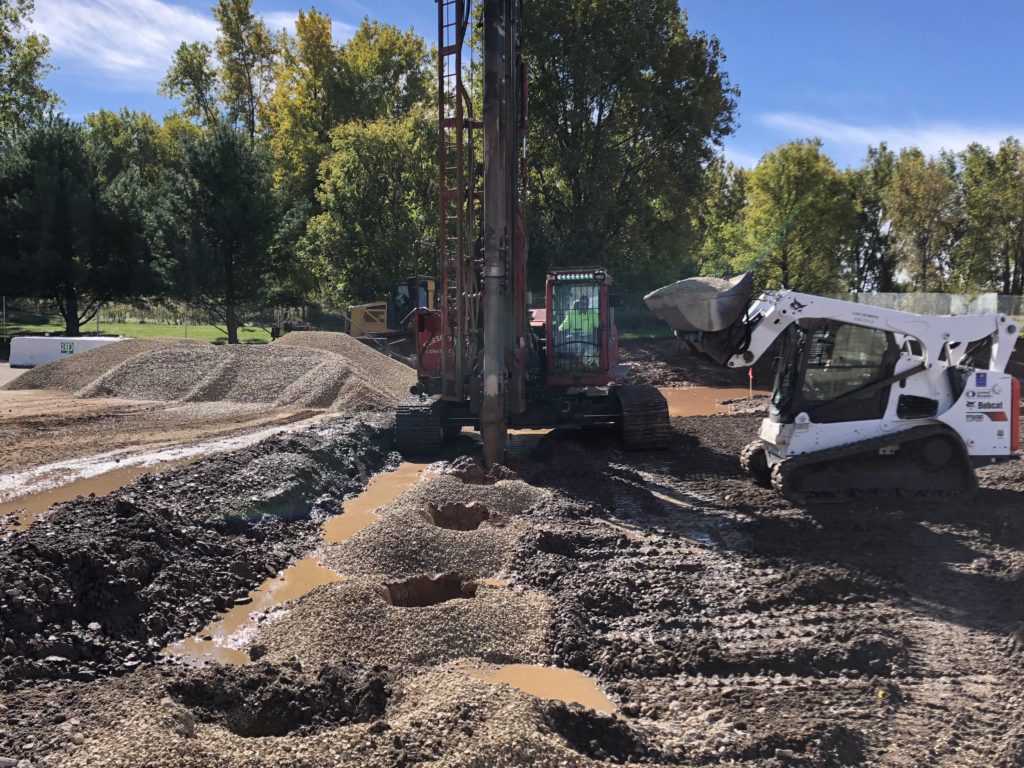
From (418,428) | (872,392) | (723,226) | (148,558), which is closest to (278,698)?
(148,558)

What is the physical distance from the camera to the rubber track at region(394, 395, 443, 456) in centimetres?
1310

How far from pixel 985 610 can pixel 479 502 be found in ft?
16.7

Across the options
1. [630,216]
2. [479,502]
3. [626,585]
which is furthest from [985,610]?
[630,216]

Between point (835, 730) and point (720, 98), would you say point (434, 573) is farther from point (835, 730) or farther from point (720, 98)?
point (720, 98)

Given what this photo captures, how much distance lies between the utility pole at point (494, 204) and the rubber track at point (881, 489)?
3.85 metres

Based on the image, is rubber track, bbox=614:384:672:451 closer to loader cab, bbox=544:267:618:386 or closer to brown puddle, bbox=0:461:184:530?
loader cab, bbox=544:267:618:386

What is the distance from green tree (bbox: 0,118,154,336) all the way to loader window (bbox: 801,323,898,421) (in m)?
30.9

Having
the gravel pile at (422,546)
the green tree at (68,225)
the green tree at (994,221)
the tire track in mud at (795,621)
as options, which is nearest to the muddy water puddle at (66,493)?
the gravel pile at (422,546)

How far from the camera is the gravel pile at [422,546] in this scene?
24.2 ft

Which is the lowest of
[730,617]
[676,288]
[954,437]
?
[730,617]

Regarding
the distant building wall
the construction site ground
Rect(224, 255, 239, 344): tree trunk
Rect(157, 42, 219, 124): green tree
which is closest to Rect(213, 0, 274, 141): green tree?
Rect(157, 42, 219, 124): green tree

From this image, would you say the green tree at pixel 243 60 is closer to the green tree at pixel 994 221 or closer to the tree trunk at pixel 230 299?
the tree trunk at pixel 230 299

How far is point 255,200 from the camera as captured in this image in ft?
108

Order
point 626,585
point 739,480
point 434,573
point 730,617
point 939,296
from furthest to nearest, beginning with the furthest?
point 939,296, point 739,480, point 434,573, point 626,585, point 730,617
